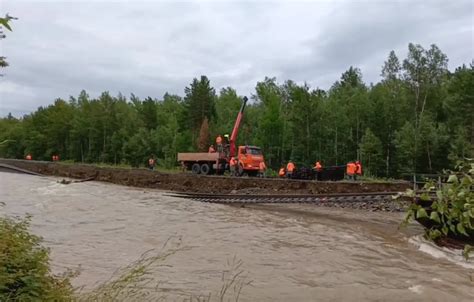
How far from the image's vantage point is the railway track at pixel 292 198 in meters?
19.6

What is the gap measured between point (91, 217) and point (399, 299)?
40.9 ft

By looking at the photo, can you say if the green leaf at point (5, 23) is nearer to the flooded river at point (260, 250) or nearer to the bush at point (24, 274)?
the bush at point (24, 274)

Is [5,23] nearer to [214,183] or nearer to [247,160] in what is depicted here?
[214,183]

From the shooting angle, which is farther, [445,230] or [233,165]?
[233,165]

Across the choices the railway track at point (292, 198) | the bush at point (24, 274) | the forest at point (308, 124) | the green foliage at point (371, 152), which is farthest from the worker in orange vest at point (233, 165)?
the bush at point (24, 274)

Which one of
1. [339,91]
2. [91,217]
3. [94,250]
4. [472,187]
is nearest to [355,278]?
[94,250]

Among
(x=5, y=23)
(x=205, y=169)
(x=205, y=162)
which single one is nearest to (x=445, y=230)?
(x=5, y=23)

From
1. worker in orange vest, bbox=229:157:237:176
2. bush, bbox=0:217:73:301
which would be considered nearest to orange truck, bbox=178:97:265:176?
worker in orange vest, bbox=229:157:237:176

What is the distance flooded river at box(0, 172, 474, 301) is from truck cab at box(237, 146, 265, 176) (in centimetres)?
803

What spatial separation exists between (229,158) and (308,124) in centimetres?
2156

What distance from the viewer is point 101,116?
73.0 metres

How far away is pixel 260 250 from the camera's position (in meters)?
11.4

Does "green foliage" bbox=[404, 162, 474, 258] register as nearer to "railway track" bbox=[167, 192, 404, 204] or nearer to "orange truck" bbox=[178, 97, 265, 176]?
"railway track" bbox=[167, 192, 404, 204]

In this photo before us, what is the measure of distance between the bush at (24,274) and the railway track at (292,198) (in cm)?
1608
